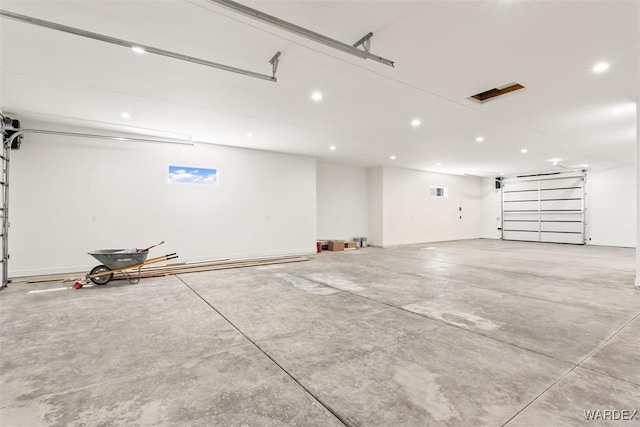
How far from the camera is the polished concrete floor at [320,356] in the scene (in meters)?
1.75

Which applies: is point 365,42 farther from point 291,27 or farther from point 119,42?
point 119,42

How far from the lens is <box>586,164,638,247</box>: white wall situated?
1062 cm

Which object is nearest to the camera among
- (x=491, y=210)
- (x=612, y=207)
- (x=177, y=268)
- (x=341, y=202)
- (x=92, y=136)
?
(x=92, y=136)

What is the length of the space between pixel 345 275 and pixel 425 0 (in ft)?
15.2

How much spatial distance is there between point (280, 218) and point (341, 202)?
2995 mm

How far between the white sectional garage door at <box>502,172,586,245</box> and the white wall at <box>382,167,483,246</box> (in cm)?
145

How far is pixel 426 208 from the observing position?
1235 centimetres

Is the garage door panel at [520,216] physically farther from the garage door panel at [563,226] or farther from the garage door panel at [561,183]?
the garage door panel at [561,183]

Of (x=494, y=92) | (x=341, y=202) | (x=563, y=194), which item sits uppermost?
(x=494, y=92)

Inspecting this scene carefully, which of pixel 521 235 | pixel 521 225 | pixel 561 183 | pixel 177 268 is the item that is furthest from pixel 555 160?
pixel 177 268

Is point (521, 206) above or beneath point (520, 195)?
beneath

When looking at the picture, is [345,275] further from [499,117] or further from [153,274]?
[499,117]

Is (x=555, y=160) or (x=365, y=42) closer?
(x=365, y=42)

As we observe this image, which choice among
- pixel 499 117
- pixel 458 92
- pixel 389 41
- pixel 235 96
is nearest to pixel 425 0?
pixel 389 41
